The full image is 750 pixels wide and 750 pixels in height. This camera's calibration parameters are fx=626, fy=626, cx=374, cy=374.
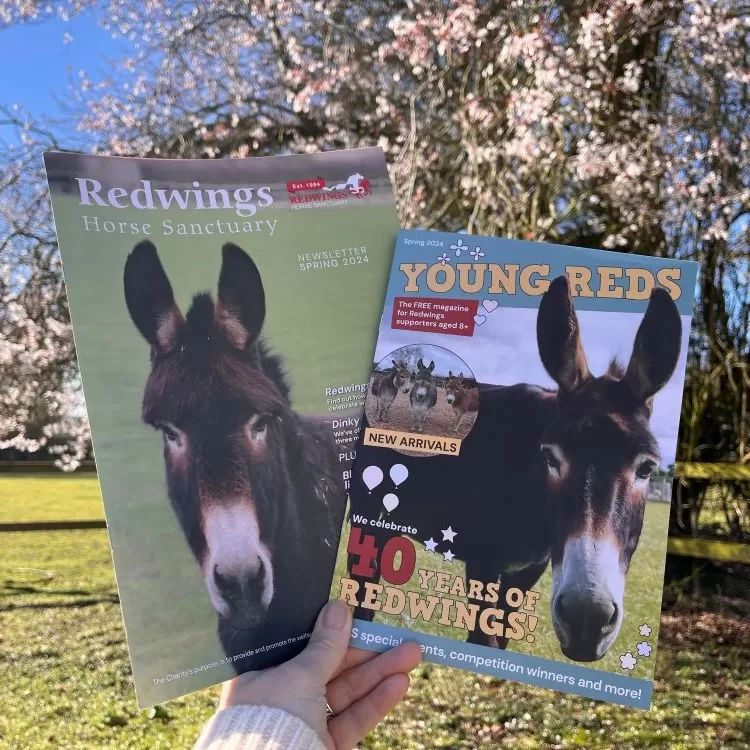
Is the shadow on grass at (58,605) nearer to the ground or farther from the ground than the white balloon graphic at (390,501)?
nearer to the ground

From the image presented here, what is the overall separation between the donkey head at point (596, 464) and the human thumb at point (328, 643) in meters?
0.30

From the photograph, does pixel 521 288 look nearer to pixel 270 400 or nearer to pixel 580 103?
pixel 270 400

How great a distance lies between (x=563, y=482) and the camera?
90 cm

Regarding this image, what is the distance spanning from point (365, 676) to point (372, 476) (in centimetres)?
33

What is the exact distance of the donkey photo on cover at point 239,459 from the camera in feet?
2.95

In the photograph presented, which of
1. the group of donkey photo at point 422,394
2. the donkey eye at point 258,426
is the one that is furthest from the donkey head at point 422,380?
the donkey eye at point 258,426

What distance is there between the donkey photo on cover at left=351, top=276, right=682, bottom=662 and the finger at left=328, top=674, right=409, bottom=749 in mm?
165

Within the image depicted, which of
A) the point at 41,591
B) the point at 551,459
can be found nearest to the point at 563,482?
the point at 551,459

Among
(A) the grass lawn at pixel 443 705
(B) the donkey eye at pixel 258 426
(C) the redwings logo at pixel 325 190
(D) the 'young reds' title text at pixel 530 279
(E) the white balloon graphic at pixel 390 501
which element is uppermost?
(C) the redwings logo at pixel 325 190

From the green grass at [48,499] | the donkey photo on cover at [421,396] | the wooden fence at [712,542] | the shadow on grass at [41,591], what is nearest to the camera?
the donkey photo on cover at [421,396]

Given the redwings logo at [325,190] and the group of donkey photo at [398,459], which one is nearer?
the group of donkey photo at [398,459]

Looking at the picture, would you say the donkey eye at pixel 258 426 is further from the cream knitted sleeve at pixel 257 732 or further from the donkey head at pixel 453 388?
the cream knitted sleeve at pixel 257 732

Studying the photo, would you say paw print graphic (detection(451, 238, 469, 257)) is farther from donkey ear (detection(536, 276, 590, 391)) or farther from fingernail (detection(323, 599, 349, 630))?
fingernail (detection(323, 599, 349, 630))

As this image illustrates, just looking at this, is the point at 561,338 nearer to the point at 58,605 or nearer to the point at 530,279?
the point at 530,279
